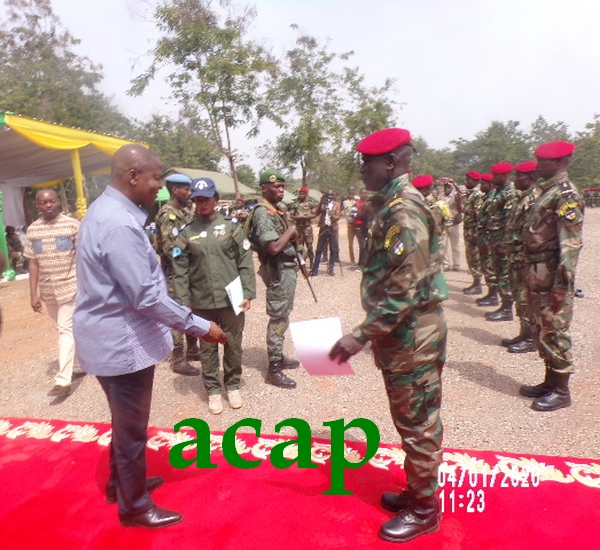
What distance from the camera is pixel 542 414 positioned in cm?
346

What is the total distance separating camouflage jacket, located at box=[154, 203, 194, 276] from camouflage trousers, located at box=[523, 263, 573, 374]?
298 centimetres

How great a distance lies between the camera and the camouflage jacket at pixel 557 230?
3.37 meters

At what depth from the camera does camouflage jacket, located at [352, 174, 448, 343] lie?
201 centimetres

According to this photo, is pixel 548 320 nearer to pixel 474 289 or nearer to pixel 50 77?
pixel 474 289

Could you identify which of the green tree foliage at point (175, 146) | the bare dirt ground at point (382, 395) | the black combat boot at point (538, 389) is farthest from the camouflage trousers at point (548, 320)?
the green tree foliage at point (175, 146)

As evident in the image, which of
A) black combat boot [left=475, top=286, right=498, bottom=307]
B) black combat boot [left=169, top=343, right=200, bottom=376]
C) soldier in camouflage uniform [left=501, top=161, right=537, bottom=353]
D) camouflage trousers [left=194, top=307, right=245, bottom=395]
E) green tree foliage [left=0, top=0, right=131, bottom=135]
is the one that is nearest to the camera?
camouflage trousers [left=194, top=307, right=245, bottom=395]

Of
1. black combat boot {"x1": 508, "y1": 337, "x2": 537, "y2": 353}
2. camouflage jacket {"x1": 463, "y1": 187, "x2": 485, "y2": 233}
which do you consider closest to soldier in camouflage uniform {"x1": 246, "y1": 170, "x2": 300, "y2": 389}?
black combat boot {"x1": 508, "y1": 337, "x2": 537, "y2": 353}

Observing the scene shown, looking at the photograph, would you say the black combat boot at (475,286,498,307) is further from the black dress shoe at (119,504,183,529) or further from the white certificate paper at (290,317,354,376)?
the black dress shoe at (119,504,183,529)

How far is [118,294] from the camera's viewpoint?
216 cm

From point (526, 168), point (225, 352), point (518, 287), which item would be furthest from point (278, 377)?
point (526, 168)

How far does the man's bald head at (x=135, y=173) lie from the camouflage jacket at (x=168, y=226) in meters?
1.97

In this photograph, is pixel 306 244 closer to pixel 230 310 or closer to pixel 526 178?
pixel 526 178

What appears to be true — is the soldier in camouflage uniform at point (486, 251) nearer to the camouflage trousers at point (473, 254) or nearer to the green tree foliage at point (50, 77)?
the camouflage trousers at point (473, 254)

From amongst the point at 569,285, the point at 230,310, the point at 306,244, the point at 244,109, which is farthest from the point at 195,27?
the point at 569,285
